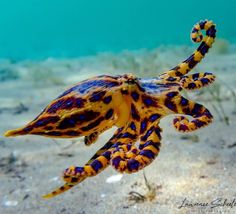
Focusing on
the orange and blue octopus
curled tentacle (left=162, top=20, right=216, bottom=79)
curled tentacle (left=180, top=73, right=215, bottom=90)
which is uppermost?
curled tentacle (left=162, top=20, right=216, bottom=79)

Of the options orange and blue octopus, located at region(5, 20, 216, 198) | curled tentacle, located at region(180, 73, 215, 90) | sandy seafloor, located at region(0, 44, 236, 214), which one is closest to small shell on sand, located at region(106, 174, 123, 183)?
sandy seafloor, located at region(0, 44, 236, 214)

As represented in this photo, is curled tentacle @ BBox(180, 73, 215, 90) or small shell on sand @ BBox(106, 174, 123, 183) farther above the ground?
small shell on sand @ BBox(106, 174, 123, 183)

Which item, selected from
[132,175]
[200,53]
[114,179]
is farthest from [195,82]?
[114,179]

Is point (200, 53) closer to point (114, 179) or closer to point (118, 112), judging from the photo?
point (118, 112)

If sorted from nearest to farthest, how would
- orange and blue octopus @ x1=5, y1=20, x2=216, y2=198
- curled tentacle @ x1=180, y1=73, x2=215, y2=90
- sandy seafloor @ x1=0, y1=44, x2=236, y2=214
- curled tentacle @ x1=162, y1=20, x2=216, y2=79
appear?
orange and blue octopus @ x1=5, y1=20, x2=216, y2=198 < curled tentacle @ x1=180, y1=73, x2=215, y2=90 < curled tentacle @ x1=162, y1=20, x2=216, y2=79 < sandy seafloor @ x1=0, y1=44, x2=236, y2=214

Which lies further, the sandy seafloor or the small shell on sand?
the small shell on sand

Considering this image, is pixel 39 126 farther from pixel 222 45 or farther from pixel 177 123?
pixel 222 45

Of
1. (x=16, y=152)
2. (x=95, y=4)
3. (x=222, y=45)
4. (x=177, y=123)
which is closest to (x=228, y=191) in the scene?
(x=177, y=123)

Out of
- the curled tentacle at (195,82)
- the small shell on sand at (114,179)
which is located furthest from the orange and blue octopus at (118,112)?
the small shell on sand at (114,179)

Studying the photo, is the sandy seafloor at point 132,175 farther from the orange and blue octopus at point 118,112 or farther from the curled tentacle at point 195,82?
the orange and blue octopus at point 118,112

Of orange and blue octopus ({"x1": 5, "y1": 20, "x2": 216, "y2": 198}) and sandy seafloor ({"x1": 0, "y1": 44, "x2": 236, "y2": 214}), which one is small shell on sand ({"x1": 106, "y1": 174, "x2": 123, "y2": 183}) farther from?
orange and blue octopus ({"x1": 5, "y1": 20, "x2": 216, "y2": 198})

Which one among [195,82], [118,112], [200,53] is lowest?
[118,112]

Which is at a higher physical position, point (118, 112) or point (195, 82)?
point (195, 82)
